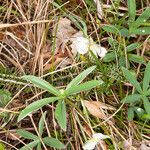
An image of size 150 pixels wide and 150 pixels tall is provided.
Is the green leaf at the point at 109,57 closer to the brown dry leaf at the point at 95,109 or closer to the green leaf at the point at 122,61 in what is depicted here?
the green leaf at the point at 122,61

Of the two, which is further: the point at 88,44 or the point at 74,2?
the point at 74,2

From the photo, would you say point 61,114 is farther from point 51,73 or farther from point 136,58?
point 136,58

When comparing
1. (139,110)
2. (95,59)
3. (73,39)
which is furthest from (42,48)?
(139,110)

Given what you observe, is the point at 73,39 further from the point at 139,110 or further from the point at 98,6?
the point at 139,110

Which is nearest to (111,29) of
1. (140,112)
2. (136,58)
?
(136,58)

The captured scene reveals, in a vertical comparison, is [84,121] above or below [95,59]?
below

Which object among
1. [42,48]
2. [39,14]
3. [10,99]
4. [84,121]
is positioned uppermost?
[39,14]

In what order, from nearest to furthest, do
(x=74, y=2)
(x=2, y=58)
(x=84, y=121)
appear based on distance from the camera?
(x=84, y=121)
(x=2, y=58)
(x=74, y=2)

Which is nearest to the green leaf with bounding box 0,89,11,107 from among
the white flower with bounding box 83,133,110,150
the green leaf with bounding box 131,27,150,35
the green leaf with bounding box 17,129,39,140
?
the green leaf with bounding box 17,129,39,140
